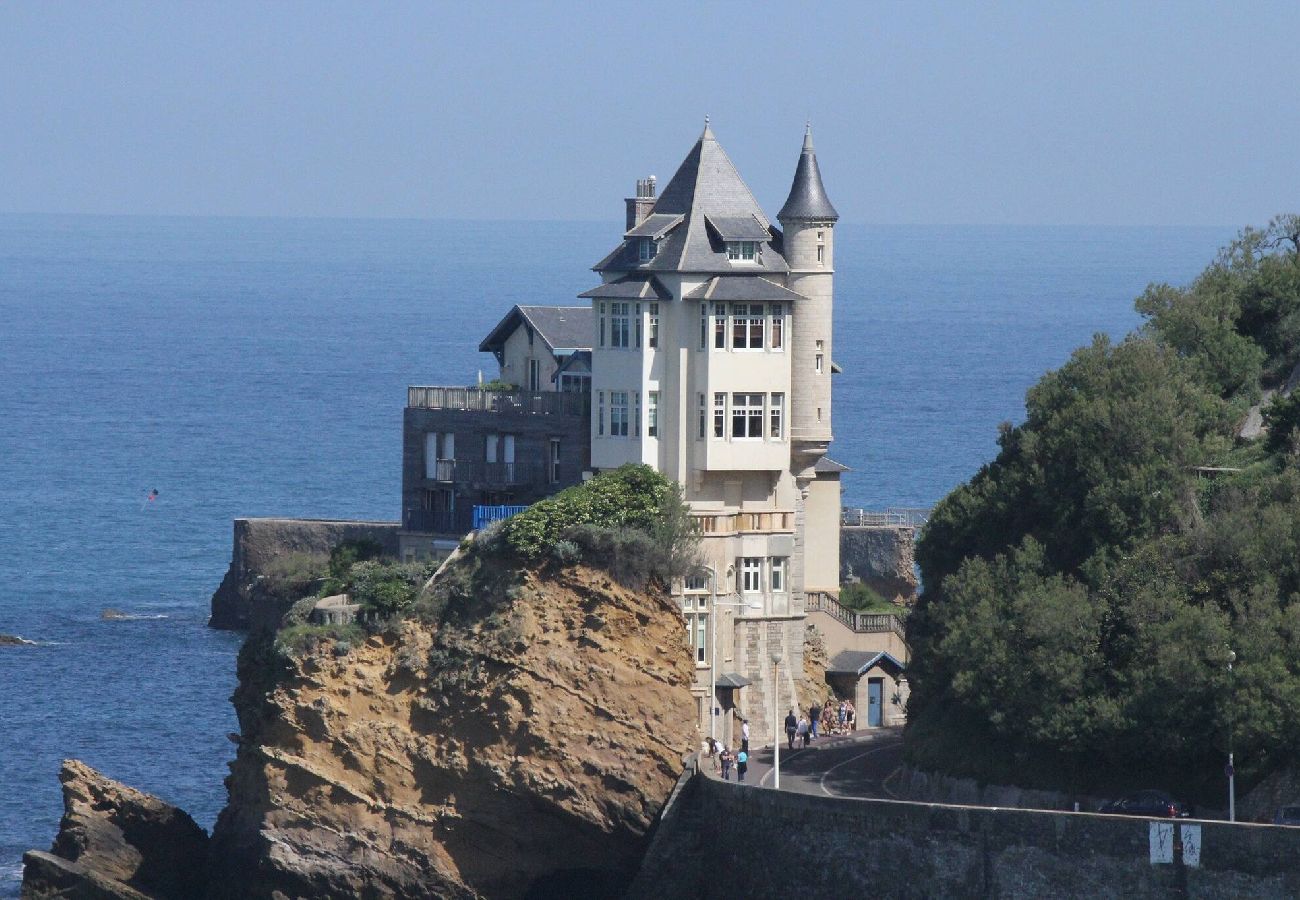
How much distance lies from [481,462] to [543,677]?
409 inches

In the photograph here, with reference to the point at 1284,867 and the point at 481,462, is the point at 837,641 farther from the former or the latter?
the point at 1284,867

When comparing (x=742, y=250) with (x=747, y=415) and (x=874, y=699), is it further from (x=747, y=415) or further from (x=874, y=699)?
(x=874, y=699)

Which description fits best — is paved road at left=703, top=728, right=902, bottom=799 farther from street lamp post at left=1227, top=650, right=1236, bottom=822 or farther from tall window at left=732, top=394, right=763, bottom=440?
street lamp post at left=1227, top=650, right=1236, bottom=822

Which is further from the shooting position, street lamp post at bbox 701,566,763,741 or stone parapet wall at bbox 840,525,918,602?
stone parapet wall at bbox 840,525,918,602

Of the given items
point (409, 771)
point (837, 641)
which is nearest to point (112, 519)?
point (837, 641)

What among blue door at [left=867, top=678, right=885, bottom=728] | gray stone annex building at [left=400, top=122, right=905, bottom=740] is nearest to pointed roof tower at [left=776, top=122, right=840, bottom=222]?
gray stone annex building at [left=400, top=122, right=905, bottom=740]

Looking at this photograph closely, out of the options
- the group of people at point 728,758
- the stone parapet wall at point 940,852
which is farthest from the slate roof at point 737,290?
the stone parapet wall at point 940,852

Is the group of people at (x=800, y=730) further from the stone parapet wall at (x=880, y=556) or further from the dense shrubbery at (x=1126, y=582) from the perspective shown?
the stone parapet wall at (x=880, y=556)

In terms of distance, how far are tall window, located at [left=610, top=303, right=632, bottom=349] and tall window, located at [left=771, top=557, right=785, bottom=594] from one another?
6.06m

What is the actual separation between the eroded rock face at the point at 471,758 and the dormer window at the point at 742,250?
9192mm

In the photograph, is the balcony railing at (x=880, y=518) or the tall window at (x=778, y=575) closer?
the tall window at (x=778, y=575)

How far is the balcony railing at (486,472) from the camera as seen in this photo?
230 feet

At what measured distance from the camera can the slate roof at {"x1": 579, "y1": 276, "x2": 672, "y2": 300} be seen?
6706 centimetres

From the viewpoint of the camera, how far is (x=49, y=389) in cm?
18612
